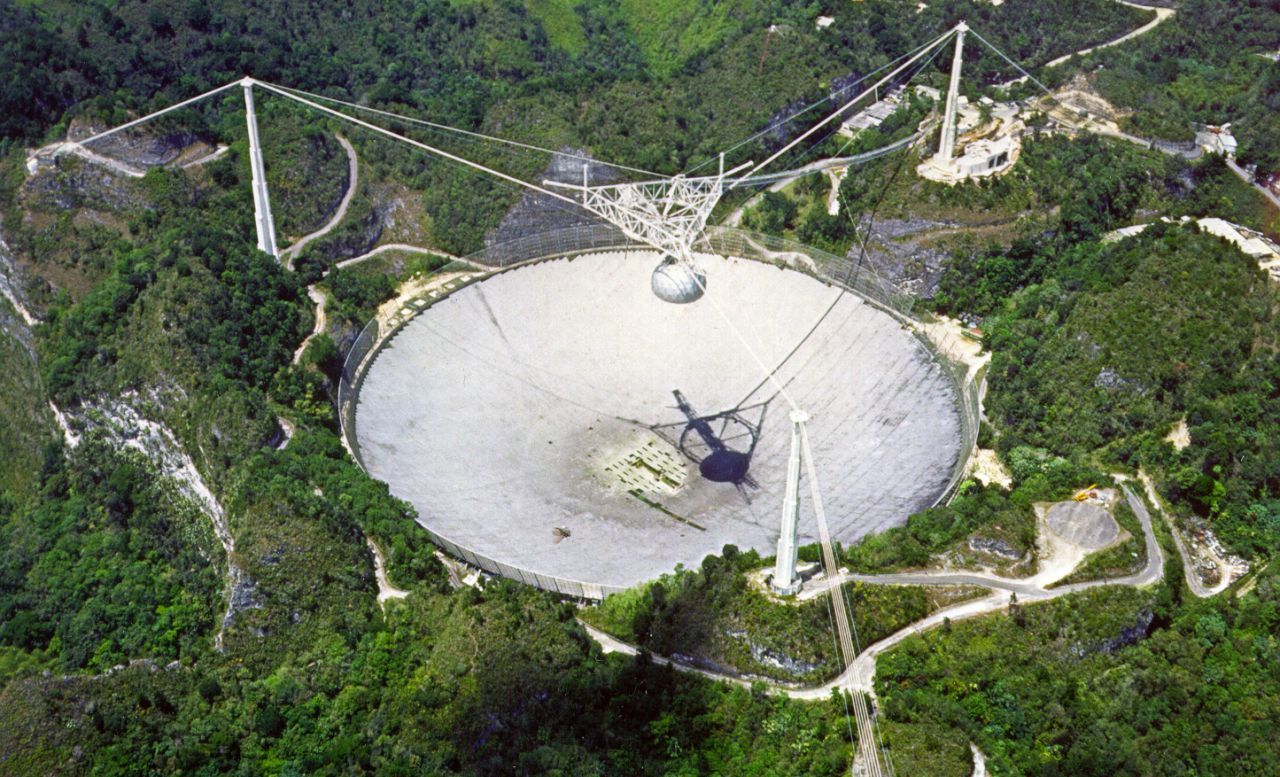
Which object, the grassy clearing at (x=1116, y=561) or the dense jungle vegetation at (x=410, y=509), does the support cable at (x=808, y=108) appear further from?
the grassy clearing at (x=1116, y=561)

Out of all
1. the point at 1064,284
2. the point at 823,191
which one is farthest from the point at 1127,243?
the point at 823,191

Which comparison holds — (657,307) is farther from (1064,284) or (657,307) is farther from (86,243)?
(86,243)

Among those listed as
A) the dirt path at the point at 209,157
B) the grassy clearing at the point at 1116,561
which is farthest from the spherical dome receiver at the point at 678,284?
the dirt path at the point at 209,157

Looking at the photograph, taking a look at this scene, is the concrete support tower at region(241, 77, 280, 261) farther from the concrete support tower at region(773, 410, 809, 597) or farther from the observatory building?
the observatory building

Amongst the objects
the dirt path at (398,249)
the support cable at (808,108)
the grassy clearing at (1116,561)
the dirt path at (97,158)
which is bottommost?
the grassy clearing at (1116,561)

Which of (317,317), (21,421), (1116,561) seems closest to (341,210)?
(317,317)

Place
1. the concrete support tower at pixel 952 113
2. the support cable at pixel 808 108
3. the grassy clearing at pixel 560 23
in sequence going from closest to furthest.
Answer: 1. the concrete support tower at pixel 952 113
2. the support cable at pixel 808 108
3. the grassy clearing at pixel 560 23
